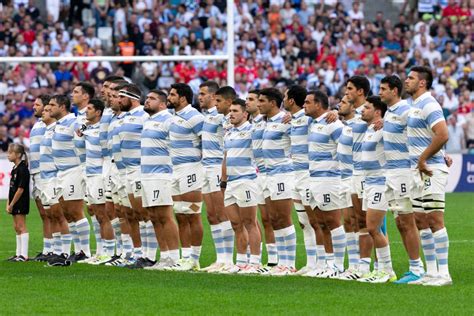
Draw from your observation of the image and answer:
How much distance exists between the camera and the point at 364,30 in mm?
37688

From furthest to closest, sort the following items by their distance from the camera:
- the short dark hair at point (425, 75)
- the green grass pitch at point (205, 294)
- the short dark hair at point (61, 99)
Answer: the short dark hair at point (61, 99), the short dark hair at point (425, 75), the green grass pitch at point (205, 294)

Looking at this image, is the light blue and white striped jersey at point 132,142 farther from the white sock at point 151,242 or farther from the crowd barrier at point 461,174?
the crowd barrier at point 461,174

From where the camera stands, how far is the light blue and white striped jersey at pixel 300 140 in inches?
632

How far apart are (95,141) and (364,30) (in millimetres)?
20583

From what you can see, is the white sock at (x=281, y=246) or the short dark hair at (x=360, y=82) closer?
the short dark hair at (x=360, y=82)

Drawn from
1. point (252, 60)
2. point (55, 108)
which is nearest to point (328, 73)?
point (252, 60)

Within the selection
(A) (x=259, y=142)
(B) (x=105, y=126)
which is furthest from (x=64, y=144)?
(A) (x=259, y=142)

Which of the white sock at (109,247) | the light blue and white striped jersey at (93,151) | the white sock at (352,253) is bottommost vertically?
the white sock at (109,247)

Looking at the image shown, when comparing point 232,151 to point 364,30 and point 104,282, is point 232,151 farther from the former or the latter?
point 364,30

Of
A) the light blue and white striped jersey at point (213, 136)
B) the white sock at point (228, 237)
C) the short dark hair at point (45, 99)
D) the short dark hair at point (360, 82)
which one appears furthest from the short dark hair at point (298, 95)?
the short dark hair at point (45, 99)

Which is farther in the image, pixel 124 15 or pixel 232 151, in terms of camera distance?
pixel 124 15

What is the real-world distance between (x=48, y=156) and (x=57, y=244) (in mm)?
1280

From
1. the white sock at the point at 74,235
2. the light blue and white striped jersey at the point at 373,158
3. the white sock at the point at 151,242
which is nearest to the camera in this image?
the light blue and white striped jersey at the point at 373,158

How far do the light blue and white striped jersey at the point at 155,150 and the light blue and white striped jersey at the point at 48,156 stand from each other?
218cm
